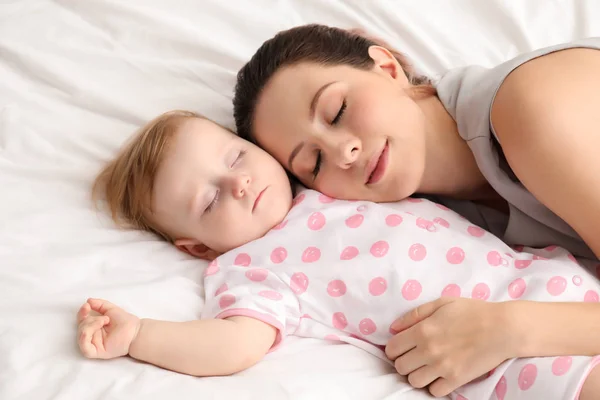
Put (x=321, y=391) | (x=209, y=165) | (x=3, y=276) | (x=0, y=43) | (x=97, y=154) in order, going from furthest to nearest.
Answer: (x=0, y=43) < (x=97, y=154) < (x=209, y=165) < (x=3, y=276) < (x=321, y=391)

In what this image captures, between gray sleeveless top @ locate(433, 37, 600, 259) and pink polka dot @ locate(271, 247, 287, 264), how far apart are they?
411 millimetres

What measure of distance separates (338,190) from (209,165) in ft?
0.84

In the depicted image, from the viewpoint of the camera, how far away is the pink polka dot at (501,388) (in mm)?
1097

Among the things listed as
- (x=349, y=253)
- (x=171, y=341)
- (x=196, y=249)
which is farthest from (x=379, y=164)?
(x=171, y=341)

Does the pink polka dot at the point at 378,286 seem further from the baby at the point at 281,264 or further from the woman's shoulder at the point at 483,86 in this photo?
the woman's shoulder at the point at 483,86

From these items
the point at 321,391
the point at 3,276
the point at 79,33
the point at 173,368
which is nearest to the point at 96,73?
the point at 79,33

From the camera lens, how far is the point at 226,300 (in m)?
1.19

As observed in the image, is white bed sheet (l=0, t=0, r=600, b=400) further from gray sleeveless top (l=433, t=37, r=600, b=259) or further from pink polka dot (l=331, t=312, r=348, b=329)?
gray sleeveless top (l=433, t=37, r=600, b=259)

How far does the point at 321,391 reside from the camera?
1.04 metres

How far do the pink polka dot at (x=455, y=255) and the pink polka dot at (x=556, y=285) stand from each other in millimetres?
151

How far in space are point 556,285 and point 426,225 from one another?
25cm

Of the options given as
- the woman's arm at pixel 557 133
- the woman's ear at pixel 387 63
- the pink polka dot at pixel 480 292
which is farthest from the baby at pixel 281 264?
the woman's ear at pixel 387 63

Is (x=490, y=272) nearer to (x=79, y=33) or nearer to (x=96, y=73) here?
(x=96, y=73)

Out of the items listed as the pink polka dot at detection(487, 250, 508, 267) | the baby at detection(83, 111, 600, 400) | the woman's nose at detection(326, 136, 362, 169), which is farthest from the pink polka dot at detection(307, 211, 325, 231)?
the pink polka dot at detection(487, 250, 508, 267)
